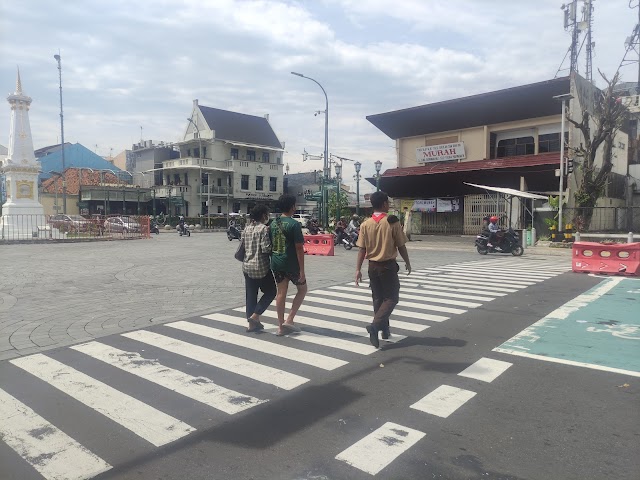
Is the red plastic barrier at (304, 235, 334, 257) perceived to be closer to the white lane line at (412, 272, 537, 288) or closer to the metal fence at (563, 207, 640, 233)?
the white lane line at (412, 272, 537, 288)

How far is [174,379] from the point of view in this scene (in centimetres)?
470

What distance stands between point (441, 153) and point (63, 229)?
23003 mm

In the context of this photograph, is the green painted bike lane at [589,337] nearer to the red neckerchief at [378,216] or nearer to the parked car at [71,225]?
the red neckerchief at [378,216]

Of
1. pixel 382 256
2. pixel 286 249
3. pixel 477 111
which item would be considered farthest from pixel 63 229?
pixel 382 256

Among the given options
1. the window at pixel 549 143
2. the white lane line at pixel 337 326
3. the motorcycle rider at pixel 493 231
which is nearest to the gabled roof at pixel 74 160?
the window at pixel 549 143

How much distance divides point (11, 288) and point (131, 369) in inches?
270

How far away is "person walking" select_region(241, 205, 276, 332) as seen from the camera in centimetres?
621

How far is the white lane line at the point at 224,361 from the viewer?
15.3ft

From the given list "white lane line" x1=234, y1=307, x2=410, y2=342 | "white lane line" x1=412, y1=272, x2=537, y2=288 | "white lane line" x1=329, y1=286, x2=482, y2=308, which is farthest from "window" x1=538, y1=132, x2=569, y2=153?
"white lane line" x1=234, y1=307, x2=410, y2=342

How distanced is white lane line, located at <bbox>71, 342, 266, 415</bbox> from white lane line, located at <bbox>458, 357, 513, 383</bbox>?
215cm

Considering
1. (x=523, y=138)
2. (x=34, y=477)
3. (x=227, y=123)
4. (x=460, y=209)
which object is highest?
(x=227, y=123)

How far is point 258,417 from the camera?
3.84 meters

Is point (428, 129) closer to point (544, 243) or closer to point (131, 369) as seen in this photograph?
point (544, 243)

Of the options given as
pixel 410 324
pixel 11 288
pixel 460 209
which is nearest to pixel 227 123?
pixel 460 209
